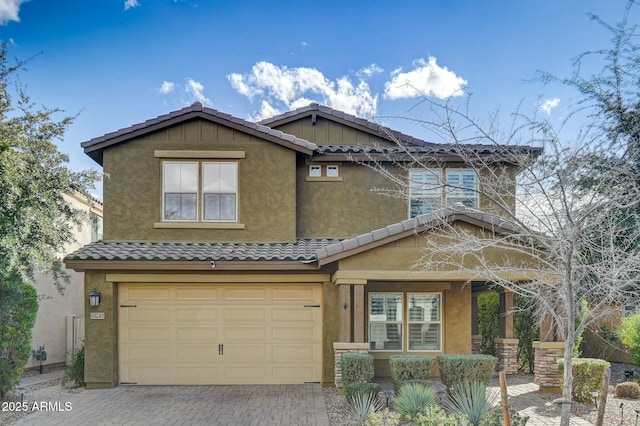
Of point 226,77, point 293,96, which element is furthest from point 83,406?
point 293,96

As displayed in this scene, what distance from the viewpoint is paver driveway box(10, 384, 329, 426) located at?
8586mm

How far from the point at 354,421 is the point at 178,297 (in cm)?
588

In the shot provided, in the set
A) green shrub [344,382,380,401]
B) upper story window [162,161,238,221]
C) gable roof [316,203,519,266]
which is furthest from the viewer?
upper story window [162,161,238,221]

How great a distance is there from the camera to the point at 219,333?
→ 11.9 metres

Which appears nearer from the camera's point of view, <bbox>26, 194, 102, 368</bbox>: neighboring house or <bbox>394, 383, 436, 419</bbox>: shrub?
<bbox>394, 383, 436, 419</bbox>: shrub

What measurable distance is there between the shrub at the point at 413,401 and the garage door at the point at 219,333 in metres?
4.06

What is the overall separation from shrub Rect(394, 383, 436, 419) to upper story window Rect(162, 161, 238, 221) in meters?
6.50

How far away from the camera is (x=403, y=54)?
44.6 feet

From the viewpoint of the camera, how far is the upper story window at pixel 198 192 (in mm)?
12477

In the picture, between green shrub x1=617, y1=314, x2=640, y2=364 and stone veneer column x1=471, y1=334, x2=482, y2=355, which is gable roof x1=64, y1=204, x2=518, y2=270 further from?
stone veneer column x1=471, y1=334, x2=482, y2=355

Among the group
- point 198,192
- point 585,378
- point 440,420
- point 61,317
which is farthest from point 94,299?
point 585,378

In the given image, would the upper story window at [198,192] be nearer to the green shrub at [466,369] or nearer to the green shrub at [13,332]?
the green shrub at [13,332]

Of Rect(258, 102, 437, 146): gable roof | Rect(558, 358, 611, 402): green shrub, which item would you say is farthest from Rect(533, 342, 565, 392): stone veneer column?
Rect(258, 102, 437, 146): gable roof

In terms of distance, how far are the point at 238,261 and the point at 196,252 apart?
3.55ft
